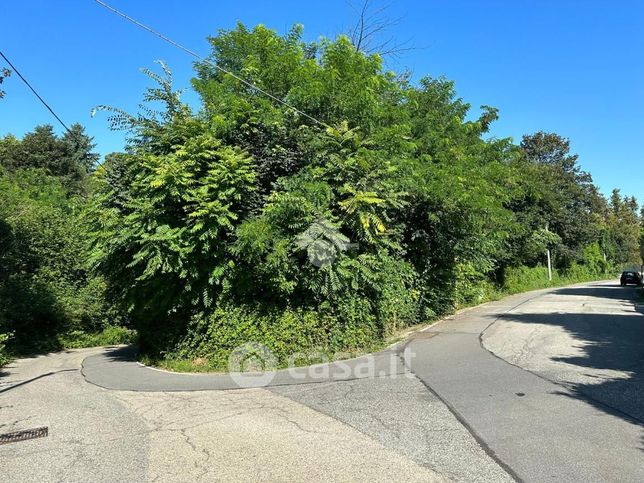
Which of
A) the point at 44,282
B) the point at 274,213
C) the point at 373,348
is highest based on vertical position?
the point at 274,213

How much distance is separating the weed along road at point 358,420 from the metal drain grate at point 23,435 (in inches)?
2.2

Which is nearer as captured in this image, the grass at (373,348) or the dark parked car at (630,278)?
the grass at (373,348)

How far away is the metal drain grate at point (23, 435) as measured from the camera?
21.3ft

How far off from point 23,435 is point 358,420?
4.54 meters

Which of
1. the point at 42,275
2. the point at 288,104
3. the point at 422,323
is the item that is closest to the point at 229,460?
the point at 288,104

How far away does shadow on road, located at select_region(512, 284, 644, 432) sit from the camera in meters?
7.07

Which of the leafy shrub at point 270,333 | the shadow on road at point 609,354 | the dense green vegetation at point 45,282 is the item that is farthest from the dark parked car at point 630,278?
the dense green vegetation at point 45,282

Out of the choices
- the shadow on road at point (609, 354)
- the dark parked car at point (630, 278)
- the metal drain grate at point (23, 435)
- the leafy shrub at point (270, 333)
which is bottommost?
the metal drain grate at point (23, 435)

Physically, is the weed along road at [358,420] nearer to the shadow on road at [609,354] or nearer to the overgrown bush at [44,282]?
the shadow on road at [609,354]

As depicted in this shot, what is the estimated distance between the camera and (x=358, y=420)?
6609 mm

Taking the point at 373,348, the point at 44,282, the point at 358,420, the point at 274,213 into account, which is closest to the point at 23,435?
the point at 358,420

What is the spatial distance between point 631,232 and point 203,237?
95.9 meters

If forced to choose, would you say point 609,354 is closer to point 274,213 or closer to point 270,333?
point 270,333

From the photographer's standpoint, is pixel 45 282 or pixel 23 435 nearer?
pixel 23 435
